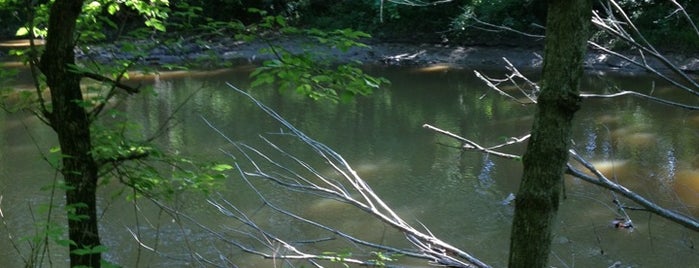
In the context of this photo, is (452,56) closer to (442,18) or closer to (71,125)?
(442,18)

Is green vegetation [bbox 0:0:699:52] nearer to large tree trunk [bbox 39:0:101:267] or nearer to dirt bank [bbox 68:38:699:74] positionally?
dirt bank [bbox 68:38:699:74]

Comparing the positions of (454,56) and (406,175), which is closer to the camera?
(406,175)

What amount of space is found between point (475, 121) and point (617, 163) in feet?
10.4

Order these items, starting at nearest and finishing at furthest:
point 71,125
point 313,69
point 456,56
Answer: point 71,125, point 313,69, point 456,56

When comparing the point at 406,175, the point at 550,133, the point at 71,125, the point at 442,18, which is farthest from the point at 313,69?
the point at 442,18

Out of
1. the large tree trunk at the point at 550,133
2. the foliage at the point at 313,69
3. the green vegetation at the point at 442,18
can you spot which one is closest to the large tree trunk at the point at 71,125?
the foliage at the point at 313,69

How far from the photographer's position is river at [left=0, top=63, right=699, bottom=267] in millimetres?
6203

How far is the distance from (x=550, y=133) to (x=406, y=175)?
6854 mm

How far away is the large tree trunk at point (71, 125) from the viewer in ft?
8.78

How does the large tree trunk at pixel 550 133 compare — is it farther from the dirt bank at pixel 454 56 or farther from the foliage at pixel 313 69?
the dirt bank at pixel 454 56

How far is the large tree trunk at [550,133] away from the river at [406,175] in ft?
5.58

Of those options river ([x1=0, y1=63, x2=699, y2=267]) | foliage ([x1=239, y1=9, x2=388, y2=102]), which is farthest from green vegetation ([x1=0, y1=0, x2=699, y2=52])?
foliage ([x1=239, y1=9, x2=388, y2=102])

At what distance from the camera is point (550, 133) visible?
172cm

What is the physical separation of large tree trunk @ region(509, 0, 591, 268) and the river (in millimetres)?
1700
